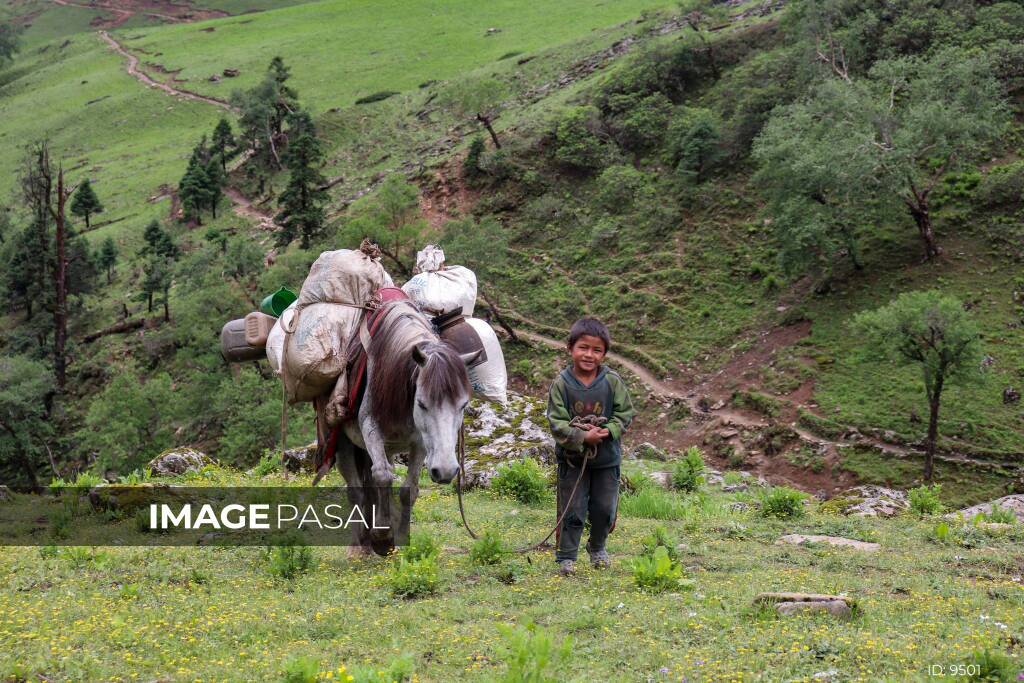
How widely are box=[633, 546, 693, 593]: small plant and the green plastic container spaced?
570 centimetres

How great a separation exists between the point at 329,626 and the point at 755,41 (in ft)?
185

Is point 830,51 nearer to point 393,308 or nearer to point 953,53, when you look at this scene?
point 953,53

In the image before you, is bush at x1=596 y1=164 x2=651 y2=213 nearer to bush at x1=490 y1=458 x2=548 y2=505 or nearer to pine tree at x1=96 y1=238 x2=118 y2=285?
bush at x1=490 y1=458 x2=548 y2=505

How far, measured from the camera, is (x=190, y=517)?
10.9m

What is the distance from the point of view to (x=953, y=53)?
120 ft

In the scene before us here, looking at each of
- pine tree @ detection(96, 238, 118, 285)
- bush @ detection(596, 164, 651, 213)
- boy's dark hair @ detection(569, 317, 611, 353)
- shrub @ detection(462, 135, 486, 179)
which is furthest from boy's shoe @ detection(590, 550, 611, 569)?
pine tree @ detection(96, 238, 118, 285)

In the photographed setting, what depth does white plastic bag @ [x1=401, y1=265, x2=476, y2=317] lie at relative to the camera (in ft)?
31.4

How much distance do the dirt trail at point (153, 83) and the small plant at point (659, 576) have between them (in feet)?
298

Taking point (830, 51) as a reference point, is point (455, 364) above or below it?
below

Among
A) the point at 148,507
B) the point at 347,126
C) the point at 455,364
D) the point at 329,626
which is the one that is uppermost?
the point at 347,126

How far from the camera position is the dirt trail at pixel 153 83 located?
94.1 metres

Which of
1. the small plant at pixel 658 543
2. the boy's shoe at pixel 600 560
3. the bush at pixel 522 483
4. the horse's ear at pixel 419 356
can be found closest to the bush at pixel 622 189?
the bush at pixel 522 483

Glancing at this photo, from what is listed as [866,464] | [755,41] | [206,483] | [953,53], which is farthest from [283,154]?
[206,483]

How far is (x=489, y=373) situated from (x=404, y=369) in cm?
137
